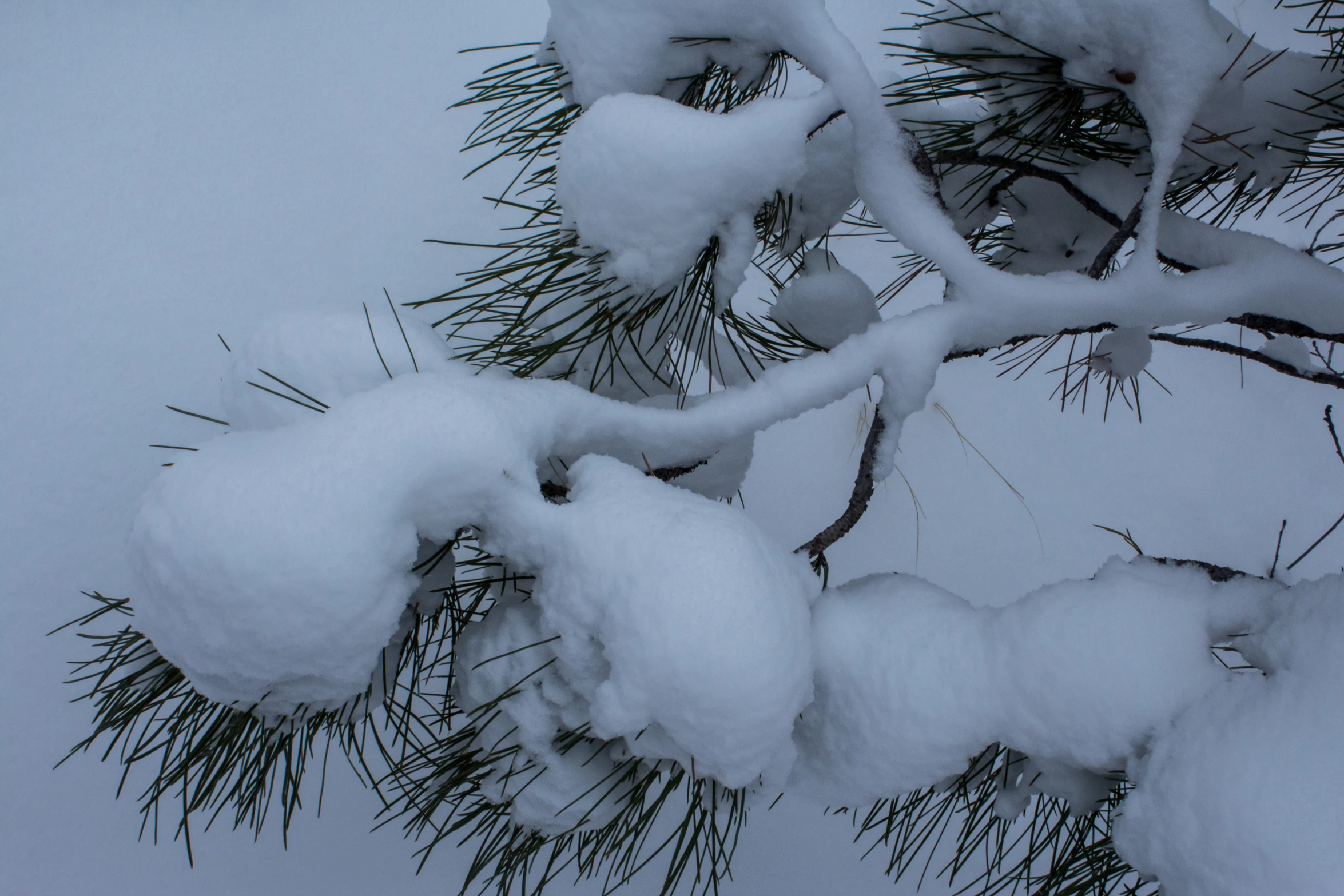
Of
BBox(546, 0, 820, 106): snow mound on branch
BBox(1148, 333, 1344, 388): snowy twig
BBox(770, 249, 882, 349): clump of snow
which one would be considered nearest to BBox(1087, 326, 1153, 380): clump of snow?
BBox(1148, 333, 1344, 388): snowy twig

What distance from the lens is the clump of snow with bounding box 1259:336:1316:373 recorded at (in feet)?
1.30

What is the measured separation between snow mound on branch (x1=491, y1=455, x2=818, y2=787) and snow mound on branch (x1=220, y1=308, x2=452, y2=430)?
7 cm

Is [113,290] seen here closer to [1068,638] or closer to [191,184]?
[191,184]

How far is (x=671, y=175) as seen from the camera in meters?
0.26

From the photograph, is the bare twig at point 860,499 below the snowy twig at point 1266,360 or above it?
above

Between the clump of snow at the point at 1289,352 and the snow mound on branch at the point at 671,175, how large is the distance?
27 cm

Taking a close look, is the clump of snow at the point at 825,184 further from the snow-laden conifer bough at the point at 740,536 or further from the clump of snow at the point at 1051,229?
the clump of snow at the point at 1051,229

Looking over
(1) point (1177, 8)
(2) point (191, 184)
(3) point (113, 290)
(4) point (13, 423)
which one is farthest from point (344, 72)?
(1) point (1177, 8)

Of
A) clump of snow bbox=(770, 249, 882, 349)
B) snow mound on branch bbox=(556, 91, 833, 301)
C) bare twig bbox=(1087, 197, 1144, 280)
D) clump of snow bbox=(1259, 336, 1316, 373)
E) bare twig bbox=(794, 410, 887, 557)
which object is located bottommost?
clump of snow bbox=(1259, 336, 1316, 373)

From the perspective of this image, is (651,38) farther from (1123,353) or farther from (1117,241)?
(1123,353)

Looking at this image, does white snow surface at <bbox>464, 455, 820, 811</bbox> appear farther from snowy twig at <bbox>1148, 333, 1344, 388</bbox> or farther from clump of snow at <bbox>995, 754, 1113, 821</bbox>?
snowy twig at <bbox>1148, 333, 1344, 388</bbox>

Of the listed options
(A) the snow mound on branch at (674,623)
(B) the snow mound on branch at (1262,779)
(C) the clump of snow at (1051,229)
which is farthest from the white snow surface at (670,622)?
(C) the clump of snow at (1051,229)

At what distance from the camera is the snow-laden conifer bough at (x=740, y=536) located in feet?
0.76

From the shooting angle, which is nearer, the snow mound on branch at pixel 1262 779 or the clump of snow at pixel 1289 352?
the snow mound on branch at pixel 1262 779
